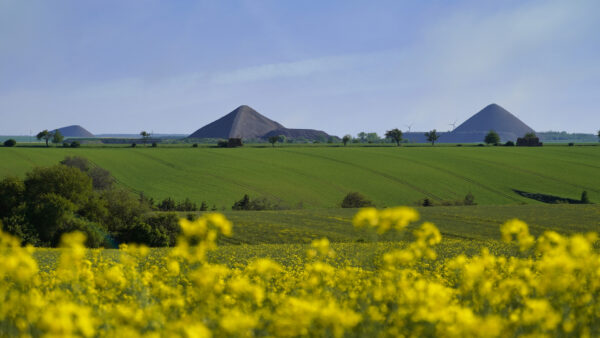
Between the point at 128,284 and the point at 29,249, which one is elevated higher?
the point at 29,249

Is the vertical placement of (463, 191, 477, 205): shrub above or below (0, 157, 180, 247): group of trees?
below

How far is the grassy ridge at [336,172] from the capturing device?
79188 millimetres

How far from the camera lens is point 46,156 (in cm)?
10294

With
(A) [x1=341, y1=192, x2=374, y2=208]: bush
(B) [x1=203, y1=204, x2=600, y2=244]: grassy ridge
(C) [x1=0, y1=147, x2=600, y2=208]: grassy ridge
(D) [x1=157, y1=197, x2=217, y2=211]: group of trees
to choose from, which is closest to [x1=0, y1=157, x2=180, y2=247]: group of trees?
(B) [x1=203, y1=204, x2=600, y2=244]: grassy ridge

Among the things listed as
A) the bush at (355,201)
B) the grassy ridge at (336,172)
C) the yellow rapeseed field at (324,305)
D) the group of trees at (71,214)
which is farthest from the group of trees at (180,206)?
the yellow rapeseed field at (324,305)

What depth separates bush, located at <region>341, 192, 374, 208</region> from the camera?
238 ft

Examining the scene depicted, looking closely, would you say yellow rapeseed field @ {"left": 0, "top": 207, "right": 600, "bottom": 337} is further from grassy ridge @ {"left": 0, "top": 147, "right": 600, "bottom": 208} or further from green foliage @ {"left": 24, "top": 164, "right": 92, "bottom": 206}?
grassy ridge @ {"left": 0, "top": 147, "right": 600, "bottom": 208}

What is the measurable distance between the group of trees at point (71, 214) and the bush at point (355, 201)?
108 feet

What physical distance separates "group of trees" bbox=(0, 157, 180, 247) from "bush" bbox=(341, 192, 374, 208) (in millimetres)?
32964

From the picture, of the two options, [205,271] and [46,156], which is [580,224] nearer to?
[205,271]

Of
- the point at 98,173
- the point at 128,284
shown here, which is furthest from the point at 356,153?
the point at 128,284

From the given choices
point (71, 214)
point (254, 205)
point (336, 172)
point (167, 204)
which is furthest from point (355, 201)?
point (71, 214)

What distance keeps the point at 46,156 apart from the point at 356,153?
72056 millimetres

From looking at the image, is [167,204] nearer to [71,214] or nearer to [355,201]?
[355,201]
